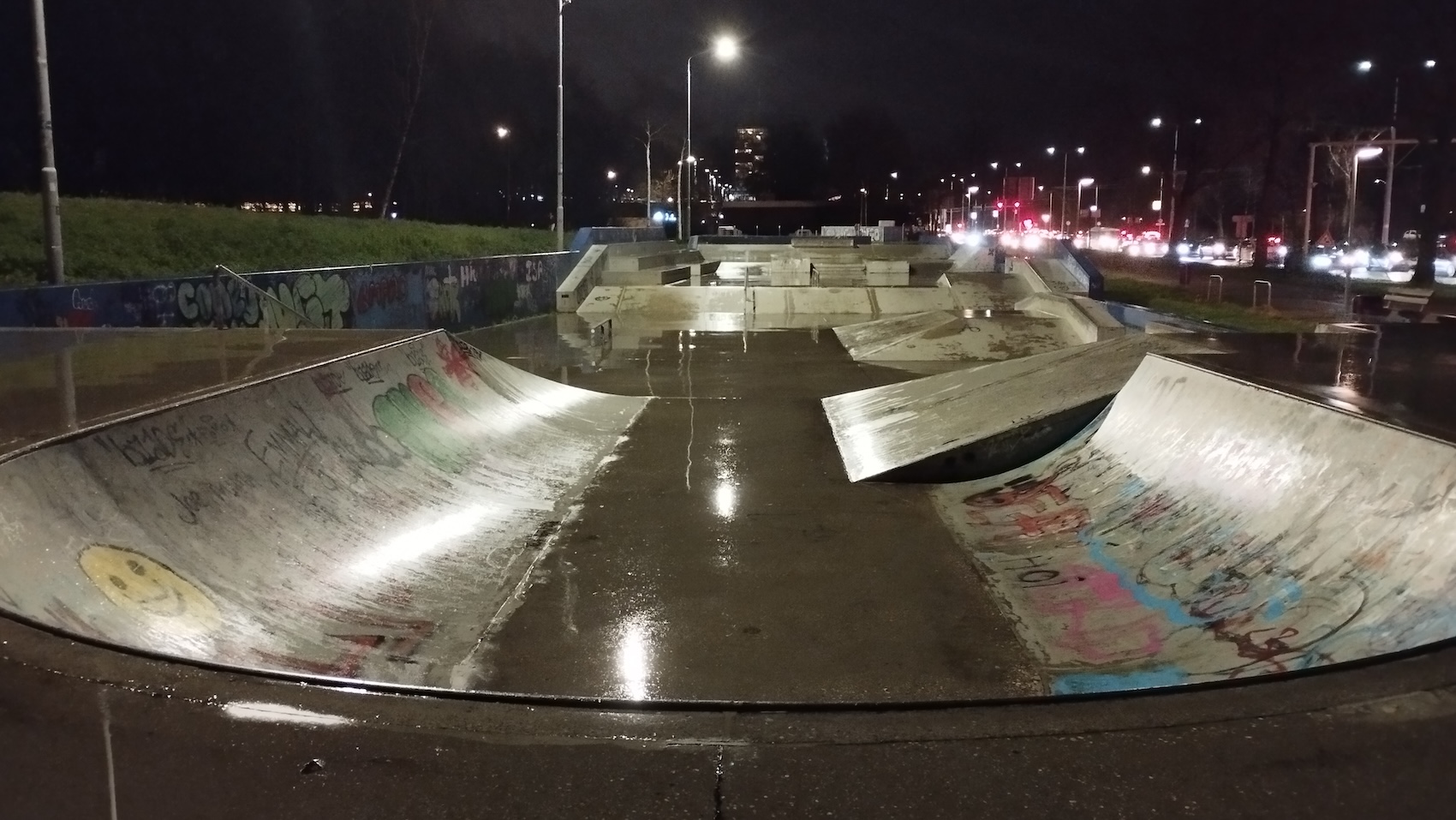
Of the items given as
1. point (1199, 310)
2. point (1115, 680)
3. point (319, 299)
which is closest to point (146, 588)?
point (1115, 680)

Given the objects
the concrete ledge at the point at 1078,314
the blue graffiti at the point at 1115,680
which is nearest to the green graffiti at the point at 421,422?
the blue graffiti at the point at 1115,680

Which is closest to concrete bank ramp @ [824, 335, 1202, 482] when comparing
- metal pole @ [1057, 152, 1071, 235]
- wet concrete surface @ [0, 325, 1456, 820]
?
wet concrete surface @ [0, 325, 1456, 820]

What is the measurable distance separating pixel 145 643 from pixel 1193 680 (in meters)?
4.99

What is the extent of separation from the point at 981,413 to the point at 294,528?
22.6ft

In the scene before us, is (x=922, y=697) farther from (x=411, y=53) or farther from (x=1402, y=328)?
(x=411, y=53)

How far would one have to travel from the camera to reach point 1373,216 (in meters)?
70.6

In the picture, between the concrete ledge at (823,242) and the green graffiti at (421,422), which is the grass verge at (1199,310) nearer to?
the concrete ledge at (823,242)

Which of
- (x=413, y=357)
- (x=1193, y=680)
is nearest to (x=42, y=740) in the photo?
(x=1193, y=680)

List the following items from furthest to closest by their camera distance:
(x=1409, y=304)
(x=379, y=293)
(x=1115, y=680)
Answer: (x=1409, y=304) < (x=379, y=293) < (x=1115, y=680)

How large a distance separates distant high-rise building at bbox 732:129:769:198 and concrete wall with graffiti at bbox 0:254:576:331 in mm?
87491

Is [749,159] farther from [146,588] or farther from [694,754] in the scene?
[694,754]

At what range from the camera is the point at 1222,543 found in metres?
6.56

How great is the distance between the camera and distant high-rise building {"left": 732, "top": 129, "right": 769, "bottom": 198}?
112 meters

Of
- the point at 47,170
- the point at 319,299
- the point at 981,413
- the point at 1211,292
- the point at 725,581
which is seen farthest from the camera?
the point at 1211,292
